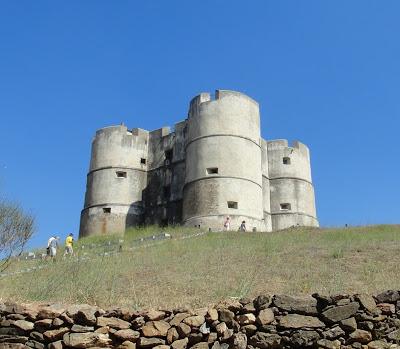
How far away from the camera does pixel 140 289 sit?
9.84 metres

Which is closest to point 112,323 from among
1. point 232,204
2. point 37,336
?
point 37,336

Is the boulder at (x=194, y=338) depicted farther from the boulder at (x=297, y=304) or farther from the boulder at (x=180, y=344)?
the boulder at (x=297, y=304)

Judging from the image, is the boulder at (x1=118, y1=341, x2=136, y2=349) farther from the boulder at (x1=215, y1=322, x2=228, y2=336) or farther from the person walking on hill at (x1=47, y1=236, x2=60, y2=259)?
the person walking on hill at (x1=47, y1=236, x2=60, y2=259)

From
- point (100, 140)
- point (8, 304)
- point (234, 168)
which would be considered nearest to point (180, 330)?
point (8, 304)

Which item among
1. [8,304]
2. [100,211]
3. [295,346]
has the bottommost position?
[295,346]

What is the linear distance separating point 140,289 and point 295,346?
4.16 metres

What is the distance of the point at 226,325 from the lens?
659 centimetres

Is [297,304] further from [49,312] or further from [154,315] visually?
[49,312]

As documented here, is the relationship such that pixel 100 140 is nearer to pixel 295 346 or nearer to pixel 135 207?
pixel 135 207

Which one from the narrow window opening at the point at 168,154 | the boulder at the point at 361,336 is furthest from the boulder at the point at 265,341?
the narrow window opening at the point at 168,154

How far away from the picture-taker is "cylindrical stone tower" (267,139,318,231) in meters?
31.4

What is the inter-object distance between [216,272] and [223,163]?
15.2 meters

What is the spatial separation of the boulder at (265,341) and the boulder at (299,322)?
0.18 m

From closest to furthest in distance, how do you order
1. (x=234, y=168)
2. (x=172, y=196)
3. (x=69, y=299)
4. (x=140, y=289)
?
1. (x=69, y=299)
2. (x=140, y=289)
3. (x=234, y=168)
4. (x=172, y=196)
